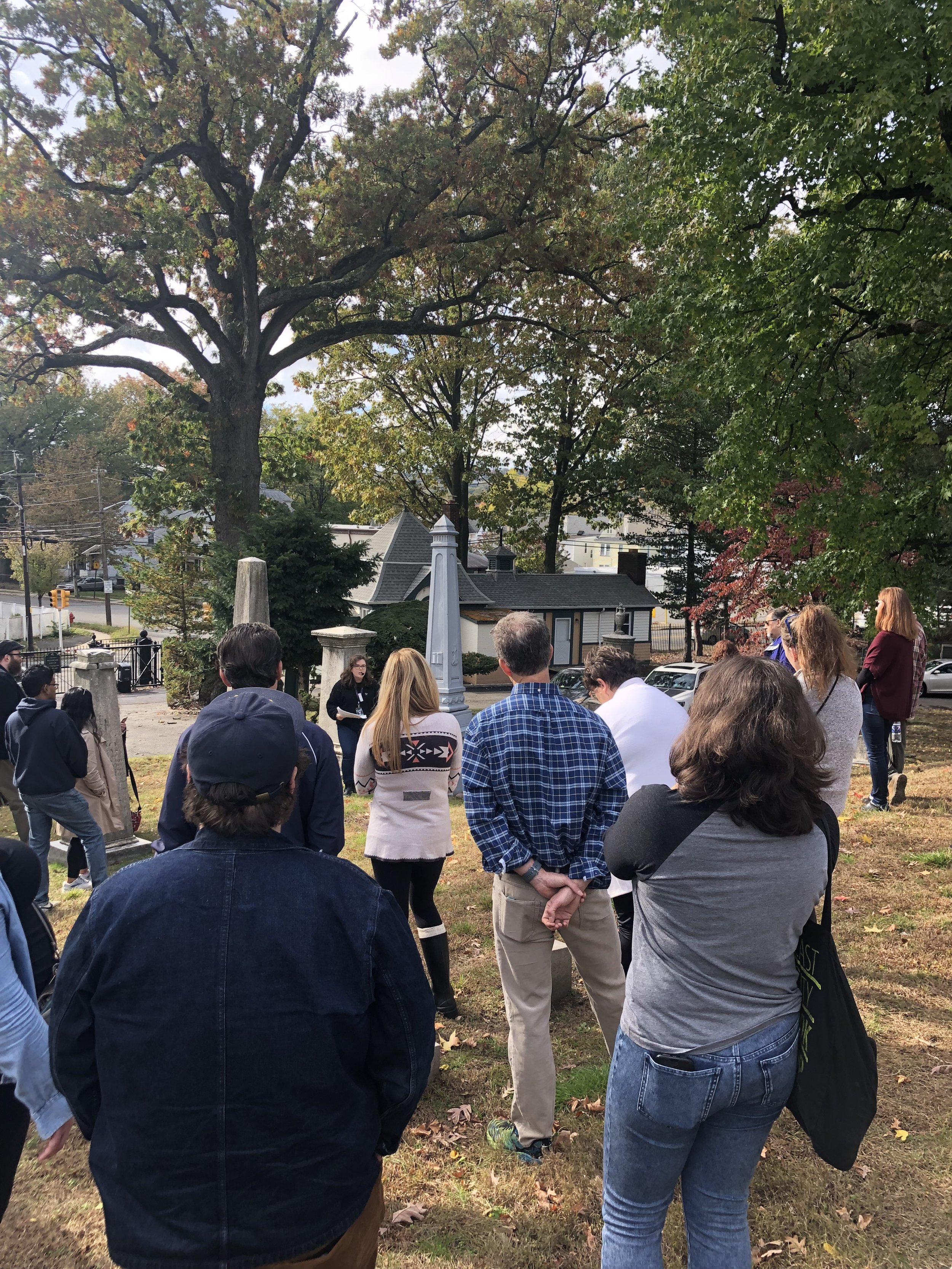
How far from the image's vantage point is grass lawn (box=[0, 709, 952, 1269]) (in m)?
2.75

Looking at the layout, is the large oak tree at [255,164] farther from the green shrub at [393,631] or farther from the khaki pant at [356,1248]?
the khaki pant at [356,1248]

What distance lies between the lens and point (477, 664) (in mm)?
29984

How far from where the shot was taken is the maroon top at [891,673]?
6789 mm

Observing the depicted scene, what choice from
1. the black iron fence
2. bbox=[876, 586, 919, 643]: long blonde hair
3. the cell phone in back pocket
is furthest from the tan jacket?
the black iron fence

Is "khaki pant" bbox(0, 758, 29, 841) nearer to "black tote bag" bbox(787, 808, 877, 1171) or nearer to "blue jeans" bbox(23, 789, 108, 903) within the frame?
"blue jeans" bbox(23, 789, 108, 903)

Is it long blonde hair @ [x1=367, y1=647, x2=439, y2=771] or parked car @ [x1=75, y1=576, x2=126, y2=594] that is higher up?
parked car @ [x1=75, y1=576, x2=126, y2=594]

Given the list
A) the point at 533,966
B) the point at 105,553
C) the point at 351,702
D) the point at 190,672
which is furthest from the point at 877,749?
the point at 105,553

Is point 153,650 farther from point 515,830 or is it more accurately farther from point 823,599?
point 515,830

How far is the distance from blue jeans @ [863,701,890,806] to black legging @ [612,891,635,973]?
4392 millimetres

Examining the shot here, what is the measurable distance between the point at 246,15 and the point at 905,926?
18.6 meters

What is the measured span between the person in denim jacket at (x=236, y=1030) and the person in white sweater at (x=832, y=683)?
3003mm

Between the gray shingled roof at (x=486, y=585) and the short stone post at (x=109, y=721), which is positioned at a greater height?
the gray shingled roof at (x=486, y=585)

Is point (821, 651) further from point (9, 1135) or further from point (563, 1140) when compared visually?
point (9, 1135)

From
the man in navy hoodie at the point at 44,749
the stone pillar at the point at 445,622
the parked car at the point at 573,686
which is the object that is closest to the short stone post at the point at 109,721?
the man in navy hoodie at the point at 44,749
